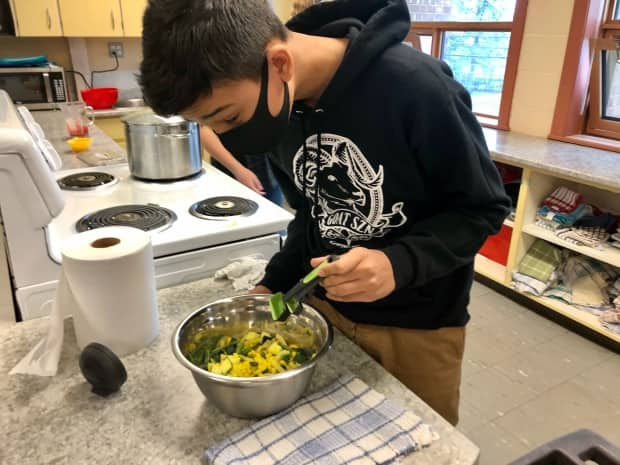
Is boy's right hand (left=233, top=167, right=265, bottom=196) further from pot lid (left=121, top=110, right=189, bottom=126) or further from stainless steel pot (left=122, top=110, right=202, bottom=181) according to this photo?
pot lid (left=121, top=110, right=189, bottom=126)

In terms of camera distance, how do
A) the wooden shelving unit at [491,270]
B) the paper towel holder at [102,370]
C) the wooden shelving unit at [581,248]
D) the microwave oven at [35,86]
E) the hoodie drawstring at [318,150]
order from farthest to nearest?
the microwave oven at [35,86], the wooden shelving unit at [491,270], the wooden shelving unit at [581,248], the hoodie drawstring at [318,150], the paper towel holder at [102,370]

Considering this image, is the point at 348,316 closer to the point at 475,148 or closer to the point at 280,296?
the point at 280,296

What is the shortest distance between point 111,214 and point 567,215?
2.01 metres

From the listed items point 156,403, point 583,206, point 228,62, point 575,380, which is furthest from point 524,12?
point 156,403

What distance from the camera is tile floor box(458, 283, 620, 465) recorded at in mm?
1779

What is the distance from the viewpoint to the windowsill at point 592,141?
2.48 m

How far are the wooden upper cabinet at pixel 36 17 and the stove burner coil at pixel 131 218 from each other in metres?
2.39

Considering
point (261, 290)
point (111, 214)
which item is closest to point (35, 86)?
point (111, 214)

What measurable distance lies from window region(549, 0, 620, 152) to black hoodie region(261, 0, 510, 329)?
6.55ft

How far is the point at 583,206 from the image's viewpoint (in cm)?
242

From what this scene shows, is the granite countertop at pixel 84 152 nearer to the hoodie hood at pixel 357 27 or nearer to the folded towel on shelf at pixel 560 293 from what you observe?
the hoodie hood at pixel 357 27

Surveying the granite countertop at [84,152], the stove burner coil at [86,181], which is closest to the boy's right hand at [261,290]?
the stove burner coil at [86,181]

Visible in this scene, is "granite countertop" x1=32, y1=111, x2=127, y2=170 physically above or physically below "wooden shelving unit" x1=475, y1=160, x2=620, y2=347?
above

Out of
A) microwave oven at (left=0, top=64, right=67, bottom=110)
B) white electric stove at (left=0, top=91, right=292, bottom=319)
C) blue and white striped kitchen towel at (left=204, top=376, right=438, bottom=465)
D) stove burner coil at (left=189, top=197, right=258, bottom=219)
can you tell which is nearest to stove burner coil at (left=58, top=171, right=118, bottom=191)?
white electric stove at (left=0, top=91, right=292, bottom=319)
